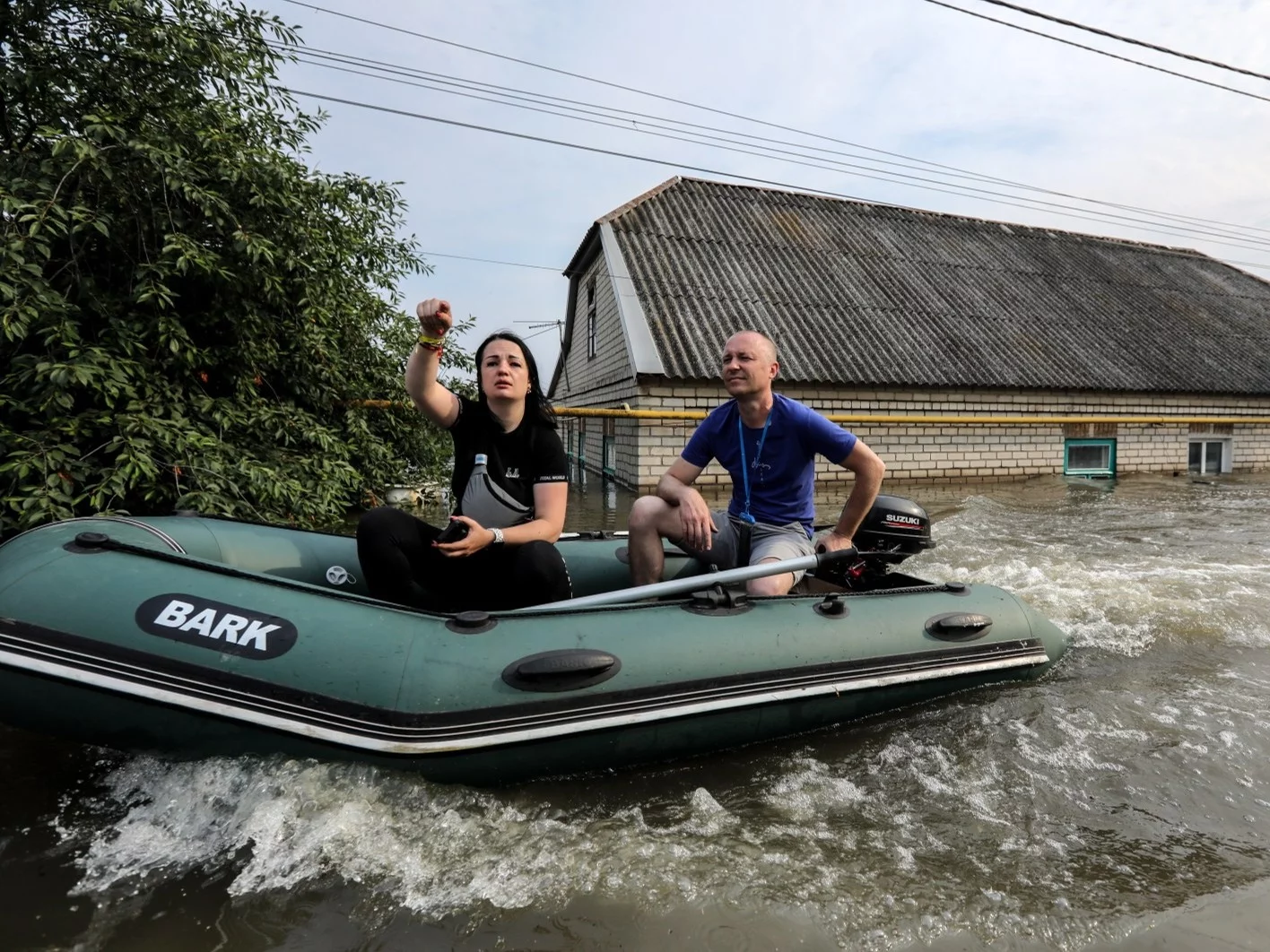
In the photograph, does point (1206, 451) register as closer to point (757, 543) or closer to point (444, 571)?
point (757, 543)

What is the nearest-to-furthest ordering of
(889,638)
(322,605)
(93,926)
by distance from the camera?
(93,926) < (322,605) < (889,638)

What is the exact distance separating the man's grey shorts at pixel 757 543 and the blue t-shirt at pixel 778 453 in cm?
5

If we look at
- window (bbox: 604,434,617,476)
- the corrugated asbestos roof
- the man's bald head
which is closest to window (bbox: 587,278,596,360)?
the corrugated asbestos roof

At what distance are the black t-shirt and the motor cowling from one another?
5.33 feet

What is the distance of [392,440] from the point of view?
6.50m

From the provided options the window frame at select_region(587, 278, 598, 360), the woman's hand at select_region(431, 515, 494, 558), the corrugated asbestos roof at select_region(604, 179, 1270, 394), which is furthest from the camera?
the window frame at select_region(587, 278, 598, 360)

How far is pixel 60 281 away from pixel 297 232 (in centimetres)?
133

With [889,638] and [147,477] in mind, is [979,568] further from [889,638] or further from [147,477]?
[147,477]

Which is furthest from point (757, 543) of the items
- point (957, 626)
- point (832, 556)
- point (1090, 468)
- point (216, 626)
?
point (1090, 468)

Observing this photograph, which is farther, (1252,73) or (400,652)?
(1252,73)

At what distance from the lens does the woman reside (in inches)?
93.3

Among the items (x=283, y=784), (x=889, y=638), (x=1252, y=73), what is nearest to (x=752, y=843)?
(x=889, y=638)

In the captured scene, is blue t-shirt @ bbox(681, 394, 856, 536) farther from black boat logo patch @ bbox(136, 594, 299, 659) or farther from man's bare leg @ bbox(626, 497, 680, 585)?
black boat logo patch @ bbox(136, 594, 299, 659)

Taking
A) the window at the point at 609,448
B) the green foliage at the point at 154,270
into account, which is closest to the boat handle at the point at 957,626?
the green foliage at the point at 154,270
